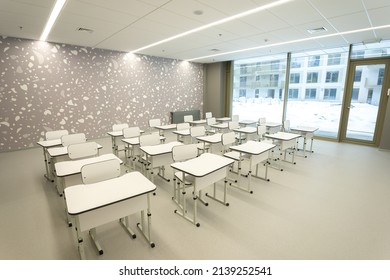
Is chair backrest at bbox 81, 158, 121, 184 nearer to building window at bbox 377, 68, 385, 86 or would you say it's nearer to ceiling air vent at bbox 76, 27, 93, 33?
ceiling air vent at bbox 76, 27, 93, 33

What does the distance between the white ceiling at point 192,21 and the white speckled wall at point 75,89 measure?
605 mm

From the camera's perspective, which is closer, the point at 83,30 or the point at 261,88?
the point at 83,30

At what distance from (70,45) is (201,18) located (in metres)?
4.58

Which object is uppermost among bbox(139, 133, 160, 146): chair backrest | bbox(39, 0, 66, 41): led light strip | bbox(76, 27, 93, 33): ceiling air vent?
bbox(76, 27, 93, 33): ceiling air vent

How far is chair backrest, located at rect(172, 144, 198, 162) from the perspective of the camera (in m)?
3.10

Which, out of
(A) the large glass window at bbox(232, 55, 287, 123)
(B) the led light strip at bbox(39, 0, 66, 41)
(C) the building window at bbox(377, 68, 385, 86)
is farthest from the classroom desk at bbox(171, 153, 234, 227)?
(A) the large glass window at bbox(232, 55, 287, 123)

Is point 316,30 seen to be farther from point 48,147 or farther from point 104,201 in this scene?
point 48,147

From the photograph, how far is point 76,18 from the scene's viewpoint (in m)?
4.00

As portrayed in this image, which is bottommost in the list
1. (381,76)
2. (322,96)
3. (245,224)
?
(245,224)

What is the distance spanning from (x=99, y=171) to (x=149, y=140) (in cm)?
170

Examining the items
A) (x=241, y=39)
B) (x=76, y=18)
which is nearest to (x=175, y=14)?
(x=76, y=18)

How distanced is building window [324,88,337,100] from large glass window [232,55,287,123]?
57.9 inches

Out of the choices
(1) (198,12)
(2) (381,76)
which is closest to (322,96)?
(2) (381,76)

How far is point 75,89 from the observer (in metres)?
6.58
